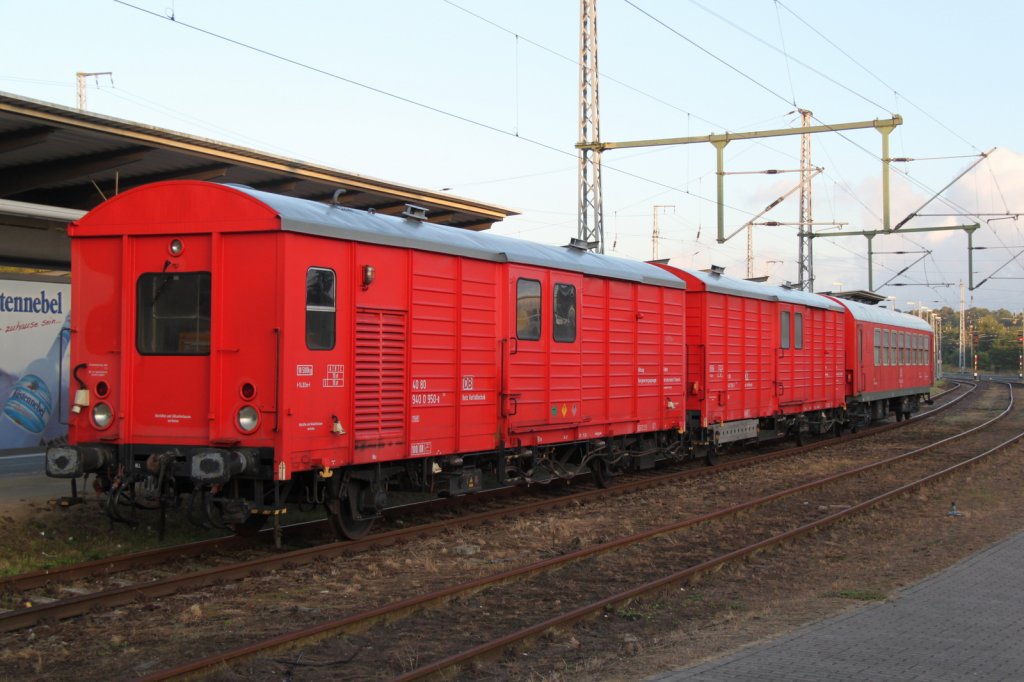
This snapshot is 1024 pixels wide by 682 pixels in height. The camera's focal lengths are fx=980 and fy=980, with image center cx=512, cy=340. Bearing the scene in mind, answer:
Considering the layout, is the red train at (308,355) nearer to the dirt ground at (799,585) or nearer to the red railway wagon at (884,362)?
the dirt ground at (799,585)

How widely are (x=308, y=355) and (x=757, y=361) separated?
42.5 ft

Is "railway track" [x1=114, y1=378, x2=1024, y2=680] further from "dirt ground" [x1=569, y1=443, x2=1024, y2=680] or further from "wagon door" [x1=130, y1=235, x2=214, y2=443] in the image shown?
"wagon door" [x1=130, y1=235, x2=214, y2=443]

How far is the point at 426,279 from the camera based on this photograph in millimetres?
11109

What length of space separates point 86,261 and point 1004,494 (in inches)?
558

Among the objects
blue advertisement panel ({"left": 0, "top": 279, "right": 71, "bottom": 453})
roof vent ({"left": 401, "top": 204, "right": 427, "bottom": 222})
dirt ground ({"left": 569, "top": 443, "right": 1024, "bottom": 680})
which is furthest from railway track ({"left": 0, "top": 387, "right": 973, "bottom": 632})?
blue advertisement panel ({"left": 0, "top": 279, "right": 71, "bottom": 453})

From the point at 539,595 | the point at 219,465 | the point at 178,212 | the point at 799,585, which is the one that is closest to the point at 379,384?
the point at 219,465

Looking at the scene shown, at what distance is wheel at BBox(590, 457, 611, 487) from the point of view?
15688 mm

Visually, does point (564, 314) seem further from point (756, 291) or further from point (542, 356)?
point (756, 291)

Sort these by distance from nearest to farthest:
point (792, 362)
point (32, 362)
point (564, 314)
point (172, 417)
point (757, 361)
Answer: point (172, 417) → point (564, 314) → point (32, 362) → point (757, 361) → point (792, 362)

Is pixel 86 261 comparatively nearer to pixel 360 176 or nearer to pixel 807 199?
pixel 360 176

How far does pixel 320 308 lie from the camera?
9742mm

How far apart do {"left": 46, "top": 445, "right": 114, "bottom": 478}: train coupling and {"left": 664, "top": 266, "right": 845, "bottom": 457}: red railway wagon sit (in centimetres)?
1113

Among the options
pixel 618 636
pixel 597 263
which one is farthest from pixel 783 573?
pixel 597 263

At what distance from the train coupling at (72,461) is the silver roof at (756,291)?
1146 cm
